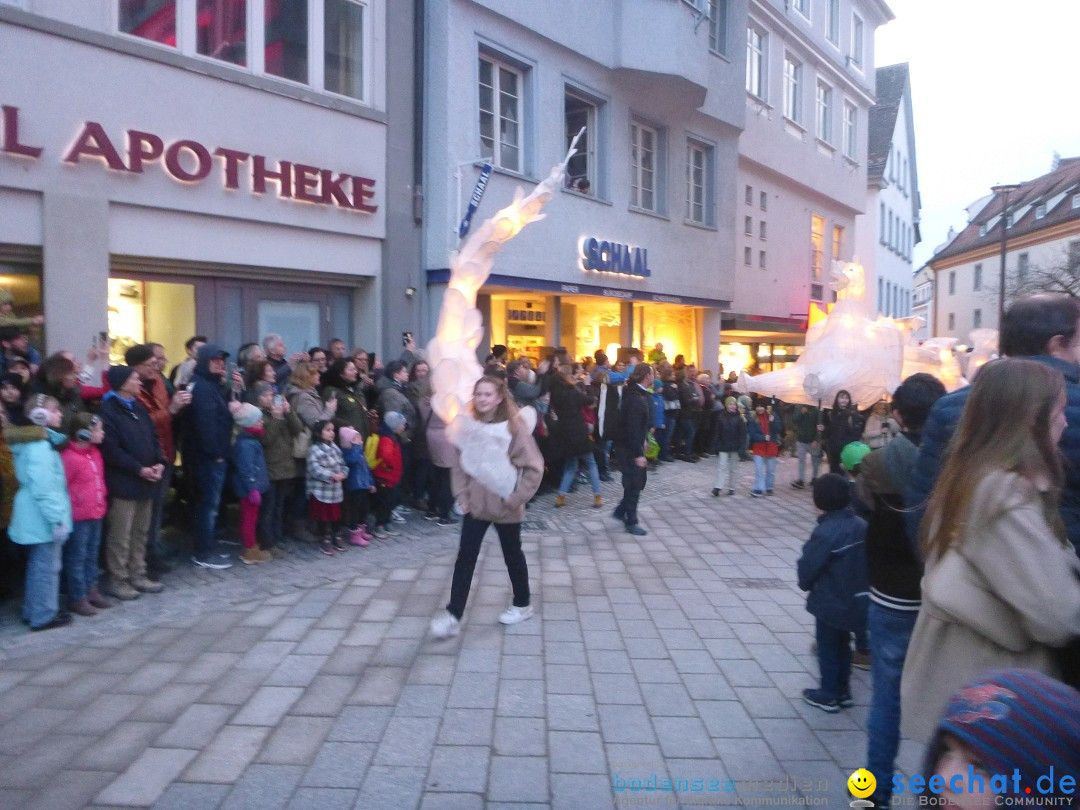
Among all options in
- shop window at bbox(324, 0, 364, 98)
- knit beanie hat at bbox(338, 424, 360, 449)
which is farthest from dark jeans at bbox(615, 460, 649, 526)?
shop window at bbox(324, 0, 364, 98)

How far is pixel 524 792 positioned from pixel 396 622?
2.59 m

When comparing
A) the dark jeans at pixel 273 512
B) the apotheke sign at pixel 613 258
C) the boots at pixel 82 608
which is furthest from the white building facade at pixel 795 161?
the boots at pixel 82 608

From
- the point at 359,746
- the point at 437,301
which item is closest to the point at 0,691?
the point at 359,746

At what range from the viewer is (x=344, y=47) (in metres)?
11.9

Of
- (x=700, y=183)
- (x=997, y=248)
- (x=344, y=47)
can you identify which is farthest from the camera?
(x=997, y=248)

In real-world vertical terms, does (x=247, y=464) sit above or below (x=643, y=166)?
below

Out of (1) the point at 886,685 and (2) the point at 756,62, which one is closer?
(1) the point at 886,685

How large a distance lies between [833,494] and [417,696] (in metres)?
2.65

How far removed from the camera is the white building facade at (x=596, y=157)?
12977mm

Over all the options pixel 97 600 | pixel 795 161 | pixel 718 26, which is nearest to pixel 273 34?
pixel 97 600

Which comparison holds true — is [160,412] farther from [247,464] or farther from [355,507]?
[355,507]

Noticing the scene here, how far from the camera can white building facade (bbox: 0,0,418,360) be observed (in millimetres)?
8797

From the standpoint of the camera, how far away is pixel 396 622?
618 cm

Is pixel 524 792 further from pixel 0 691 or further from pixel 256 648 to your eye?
pixel 0 691
